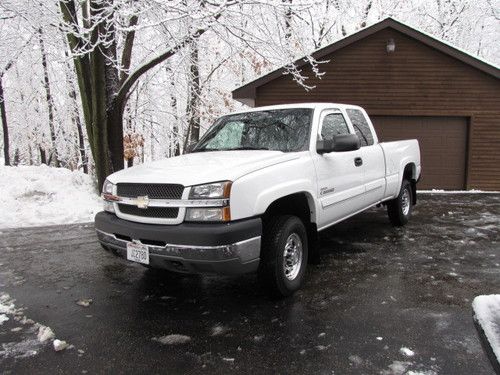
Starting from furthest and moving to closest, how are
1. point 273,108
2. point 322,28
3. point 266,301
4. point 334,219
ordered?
point 322,28 → point 273,108 → point 334,219 → point 266,301

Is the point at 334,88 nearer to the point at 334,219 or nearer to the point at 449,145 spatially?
the point at 449,145

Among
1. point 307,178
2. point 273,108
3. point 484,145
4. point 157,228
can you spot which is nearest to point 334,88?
point 484,145

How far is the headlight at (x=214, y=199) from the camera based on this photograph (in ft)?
11.1

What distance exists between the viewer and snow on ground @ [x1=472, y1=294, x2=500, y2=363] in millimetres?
1770

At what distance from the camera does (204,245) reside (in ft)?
10.8

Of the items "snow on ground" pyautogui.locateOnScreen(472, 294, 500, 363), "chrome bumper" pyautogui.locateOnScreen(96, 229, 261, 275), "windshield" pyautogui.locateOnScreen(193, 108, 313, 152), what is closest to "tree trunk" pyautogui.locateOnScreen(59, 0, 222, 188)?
"windshield" pyautogui.locateOnScreen(193, 108, 313, 152)

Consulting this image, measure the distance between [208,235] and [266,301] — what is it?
1.14 m

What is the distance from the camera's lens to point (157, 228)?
3545 mm

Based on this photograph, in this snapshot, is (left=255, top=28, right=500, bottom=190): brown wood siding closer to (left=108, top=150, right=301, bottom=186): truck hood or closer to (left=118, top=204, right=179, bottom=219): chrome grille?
(left=108, top=150, right=301, bottom=186): truck hood

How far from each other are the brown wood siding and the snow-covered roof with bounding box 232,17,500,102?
0.21 meters

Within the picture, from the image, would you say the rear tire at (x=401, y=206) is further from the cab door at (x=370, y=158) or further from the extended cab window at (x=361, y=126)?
the extended cab window at (x=361, y=126)

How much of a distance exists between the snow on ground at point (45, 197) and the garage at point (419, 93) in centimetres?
567

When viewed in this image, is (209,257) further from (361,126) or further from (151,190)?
(361,126)

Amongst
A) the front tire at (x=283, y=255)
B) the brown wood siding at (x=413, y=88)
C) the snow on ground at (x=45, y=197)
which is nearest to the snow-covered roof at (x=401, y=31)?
the brown wood siding at (x=413, y=88)
